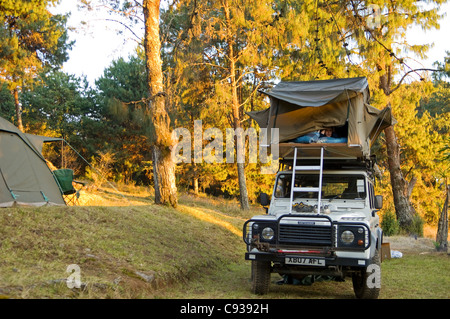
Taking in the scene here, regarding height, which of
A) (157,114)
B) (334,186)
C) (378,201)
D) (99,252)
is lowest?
(99,252)

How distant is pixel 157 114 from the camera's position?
13031mm

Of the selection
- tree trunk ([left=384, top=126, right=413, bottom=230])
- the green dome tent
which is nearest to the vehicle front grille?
the green dome tent

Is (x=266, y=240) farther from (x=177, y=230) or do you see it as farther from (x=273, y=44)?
(x=273, y=44)

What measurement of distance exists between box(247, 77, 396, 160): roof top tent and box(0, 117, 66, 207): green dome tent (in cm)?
598

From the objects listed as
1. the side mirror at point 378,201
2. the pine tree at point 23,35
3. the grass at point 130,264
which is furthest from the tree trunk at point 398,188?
the pine tree at point 23,35

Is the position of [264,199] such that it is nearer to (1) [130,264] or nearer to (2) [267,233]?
(2) [267,233]

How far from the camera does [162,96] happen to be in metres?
13.2

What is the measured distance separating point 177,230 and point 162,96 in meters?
4.19

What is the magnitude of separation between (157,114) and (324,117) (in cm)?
631

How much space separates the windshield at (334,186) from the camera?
7.86 m

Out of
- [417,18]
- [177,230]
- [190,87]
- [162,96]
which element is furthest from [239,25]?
[177,230]

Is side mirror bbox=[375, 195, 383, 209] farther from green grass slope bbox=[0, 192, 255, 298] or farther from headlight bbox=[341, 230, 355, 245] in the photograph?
green grass slope bbox=[0, 192, 255, 298]

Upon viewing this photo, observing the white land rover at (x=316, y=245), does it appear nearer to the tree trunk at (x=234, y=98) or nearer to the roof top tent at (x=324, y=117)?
the roof top tent at (x=324, y=117)

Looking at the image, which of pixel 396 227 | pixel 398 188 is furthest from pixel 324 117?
pixel 398 188
